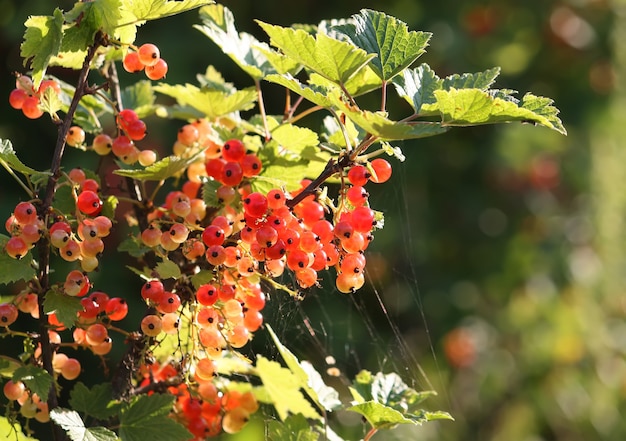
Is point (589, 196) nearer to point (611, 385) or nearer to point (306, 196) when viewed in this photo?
point (611, 385)

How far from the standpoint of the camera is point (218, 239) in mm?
723

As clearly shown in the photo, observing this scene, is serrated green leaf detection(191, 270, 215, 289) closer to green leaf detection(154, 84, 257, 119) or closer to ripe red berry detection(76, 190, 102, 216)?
ripe red berry detection(76, 190, 102, 216)

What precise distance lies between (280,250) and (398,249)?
2.38m

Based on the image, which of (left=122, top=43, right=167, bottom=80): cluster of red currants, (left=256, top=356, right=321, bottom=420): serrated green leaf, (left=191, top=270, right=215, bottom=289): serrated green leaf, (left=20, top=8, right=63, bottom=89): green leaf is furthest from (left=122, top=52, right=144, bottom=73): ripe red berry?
(left=256, top=356, right=321, bottom=420): serrated green leaf

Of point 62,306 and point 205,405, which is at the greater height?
point 62,306

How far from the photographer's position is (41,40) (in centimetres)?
69

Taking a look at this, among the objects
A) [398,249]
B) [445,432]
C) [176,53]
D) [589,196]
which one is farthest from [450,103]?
[589,196]

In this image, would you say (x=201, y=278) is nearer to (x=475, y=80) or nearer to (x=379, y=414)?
(x=379, y=414)

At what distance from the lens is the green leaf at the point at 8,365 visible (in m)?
0.75

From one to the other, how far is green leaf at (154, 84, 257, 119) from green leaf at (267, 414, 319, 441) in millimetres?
347

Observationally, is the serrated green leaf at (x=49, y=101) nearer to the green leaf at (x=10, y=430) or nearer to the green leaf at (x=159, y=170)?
the green leaf at (x=159, y=170)

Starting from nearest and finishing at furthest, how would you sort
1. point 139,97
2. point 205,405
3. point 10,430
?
point 10,430, point 205,405, point 139,97

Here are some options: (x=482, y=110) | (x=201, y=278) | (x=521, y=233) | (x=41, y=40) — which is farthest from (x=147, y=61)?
(x=521, y=233)

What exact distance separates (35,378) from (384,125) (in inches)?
14.4
